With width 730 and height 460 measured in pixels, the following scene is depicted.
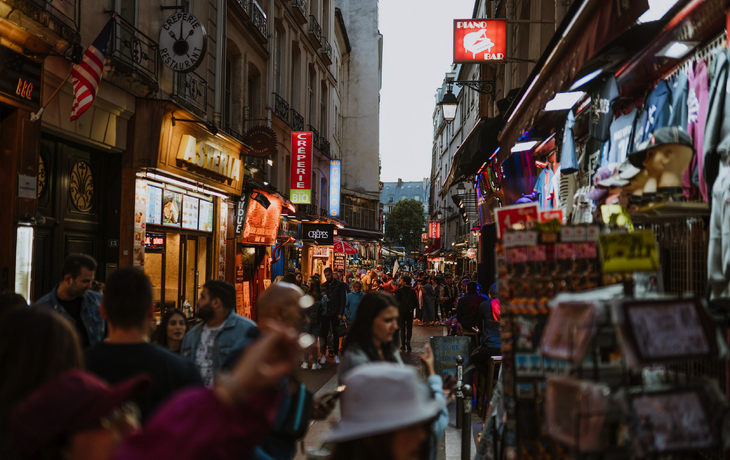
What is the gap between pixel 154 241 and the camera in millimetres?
11906

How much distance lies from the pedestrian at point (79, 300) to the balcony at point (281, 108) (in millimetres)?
15704

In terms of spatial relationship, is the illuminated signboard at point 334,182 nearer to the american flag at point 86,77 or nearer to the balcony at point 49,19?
the balcony at point 49,19

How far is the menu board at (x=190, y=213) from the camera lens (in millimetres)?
13016

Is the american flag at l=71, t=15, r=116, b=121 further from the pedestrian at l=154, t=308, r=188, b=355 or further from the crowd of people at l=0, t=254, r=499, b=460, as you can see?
the crowd of people at l=0, t=254, r=499, b=460

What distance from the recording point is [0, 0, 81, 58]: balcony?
6.87m

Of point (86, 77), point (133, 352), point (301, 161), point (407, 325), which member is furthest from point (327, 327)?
point (133, 352)

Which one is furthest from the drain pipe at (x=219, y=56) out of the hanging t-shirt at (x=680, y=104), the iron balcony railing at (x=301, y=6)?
the hanging t-shirt at (x=680, y=104)

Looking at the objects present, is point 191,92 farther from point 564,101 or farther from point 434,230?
point 434,230

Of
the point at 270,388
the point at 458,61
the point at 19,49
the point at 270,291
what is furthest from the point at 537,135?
the point at 270,388

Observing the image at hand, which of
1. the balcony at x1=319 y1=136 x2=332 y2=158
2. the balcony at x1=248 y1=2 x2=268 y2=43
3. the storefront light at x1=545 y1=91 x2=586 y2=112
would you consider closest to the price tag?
the storefront light at x1=545 y1=91 x2=586 y2=112

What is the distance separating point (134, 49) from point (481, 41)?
6.73 meters

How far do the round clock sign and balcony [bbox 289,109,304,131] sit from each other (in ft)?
40.8

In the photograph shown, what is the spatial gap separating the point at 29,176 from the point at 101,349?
215 inches

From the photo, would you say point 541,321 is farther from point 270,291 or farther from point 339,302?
point 339,302
